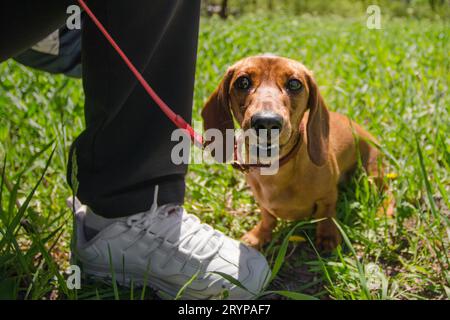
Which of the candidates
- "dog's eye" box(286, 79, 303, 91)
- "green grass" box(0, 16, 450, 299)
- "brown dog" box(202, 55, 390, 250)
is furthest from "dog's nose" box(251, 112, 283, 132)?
"green grass" box(0, 16, 450, 299)

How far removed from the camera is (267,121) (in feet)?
4.91

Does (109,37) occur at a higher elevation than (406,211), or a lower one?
higher

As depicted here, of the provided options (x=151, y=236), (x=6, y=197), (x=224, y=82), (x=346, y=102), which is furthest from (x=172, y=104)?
(x=346, y=102)

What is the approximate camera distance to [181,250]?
5.34ft

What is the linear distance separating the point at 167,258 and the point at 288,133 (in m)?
0.58

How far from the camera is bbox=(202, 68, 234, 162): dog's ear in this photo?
1.83 meters

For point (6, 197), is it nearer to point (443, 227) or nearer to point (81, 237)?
point (81, 237)

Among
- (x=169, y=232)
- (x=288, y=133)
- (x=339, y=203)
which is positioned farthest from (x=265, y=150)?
(x=339, y=203)

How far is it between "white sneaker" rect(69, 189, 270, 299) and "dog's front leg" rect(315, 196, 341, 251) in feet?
1.14

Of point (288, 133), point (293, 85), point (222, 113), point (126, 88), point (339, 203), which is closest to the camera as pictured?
point (126, 88)

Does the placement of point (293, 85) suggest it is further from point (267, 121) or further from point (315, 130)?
point (267, 121)

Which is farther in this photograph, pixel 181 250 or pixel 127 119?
pixel 181 250

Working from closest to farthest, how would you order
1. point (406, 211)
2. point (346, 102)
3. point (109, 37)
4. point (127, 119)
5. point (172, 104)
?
point (109, 37)
point (127, 119)
point (172, 104)
point (406, 211)
point (346, 102)

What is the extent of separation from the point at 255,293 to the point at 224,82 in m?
0.77
